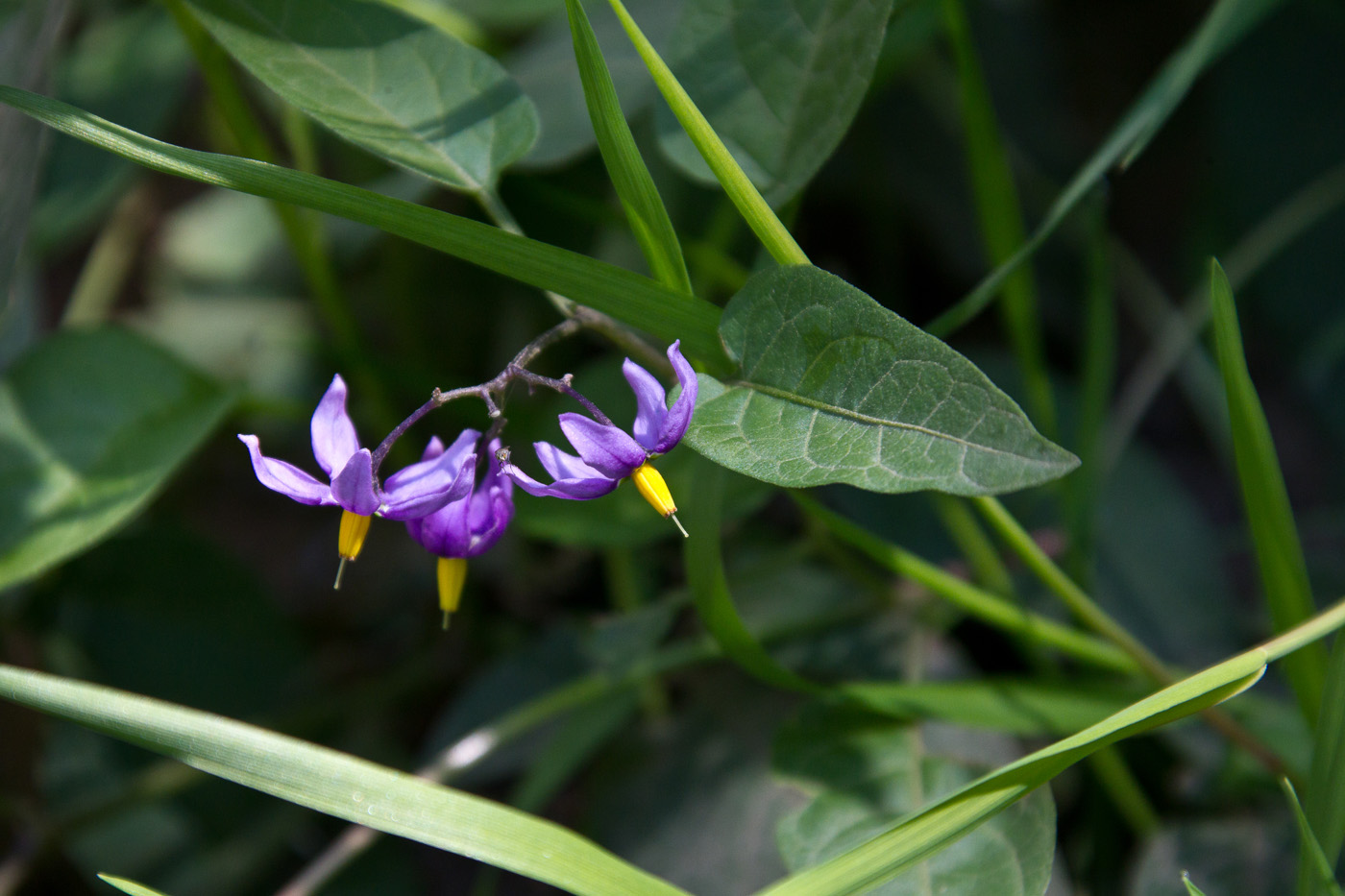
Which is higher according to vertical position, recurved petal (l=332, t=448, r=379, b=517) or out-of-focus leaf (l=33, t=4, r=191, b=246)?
out-of-focus leaf (l=33, t=4, r=191, b=246)

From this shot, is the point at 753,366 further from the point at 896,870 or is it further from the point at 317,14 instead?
the point at 317,14

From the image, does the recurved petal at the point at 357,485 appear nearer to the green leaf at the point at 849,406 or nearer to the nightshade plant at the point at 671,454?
the nightshade plant at the point at 671,454

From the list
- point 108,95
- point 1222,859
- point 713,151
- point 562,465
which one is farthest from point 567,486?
point 108,95

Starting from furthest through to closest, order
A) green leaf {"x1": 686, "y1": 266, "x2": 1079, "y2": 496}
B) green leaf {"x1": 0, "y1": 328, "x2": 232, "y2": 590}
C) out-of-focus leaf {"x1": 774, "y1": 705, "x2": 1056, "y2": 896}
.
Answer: green leaf {"x1": 0, "y1": 328, "x2": 232, "y2": 590}, out-of-focus leaf {"x1": 774, "y1": 705, "x2": 1056, "y2": 896}, green leaf {"x1": 686, "y1": 266, "x2": 1079, "y2": 496}

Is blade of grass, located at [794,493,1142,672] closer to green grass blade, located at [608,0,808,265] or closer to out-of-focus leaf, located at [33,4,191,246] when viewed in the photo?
green grass blade, located at [608,0,808,265]

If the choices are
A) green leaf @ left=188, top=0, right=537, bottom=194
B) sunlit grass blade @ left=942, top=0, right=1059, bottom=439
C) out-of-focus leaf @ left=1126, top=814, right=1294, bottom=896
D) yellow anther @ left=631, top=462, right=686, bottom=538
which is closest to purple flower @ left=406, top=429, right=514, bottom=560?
yellow anther @ left=631, top=462, right=686, bottom=538

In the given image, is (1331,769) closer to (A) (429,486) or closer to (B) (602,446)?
(B) (602,446)

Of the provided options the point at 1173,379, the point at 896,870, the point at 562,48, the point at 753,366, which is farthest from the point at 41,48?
the point at 1173,379
